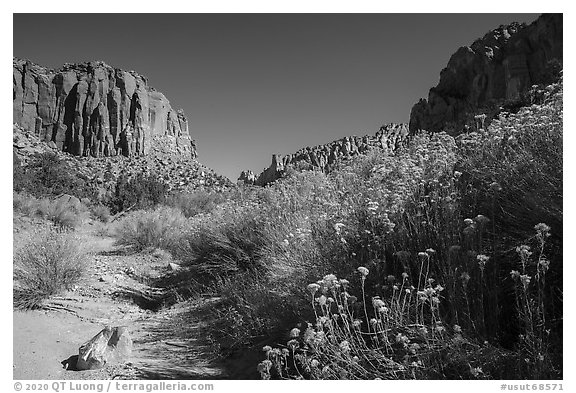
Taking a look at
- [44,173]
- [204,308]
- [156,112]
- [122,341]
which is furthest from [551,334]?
[156,112]

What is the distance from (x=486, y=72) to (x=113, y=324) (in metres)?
48.1

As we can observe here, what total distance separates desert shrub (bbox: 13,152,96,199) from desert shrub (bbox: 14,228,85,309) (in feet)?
34.1

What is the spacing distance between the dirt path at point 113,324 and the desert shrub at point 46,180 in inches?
416

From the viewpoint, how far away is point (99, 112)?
79125 millimetres

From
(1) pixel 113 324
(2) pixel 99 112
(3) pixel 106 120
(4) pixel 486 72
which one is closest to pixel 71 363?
(1) pixel 113 324

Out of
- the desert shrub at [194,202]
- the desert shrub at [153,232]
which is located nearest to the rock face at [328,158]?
the desert shrub at [194,202]

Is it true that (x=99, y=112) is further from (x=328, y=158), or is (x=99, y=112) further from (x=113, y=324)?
(x=113, y=324)

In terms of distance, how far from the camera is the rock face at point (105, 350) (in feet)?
10.1

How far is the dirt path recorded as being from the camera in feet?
9.95

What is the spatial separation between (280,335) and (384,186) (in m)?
1.69

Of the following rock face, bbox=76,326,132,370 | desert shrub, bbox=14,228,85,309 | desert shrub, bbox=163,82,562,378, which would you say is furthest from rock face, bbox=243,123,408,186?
rock face, bbox=76,326,132,370

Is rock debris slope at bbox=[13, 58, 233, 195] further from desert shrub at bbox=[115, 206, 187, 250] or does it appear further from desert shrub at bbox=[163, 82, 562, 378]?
desert shrub at bbox=[163, 82, 562, 378]

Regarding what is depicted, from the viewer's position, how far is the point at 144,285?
19.9 ft
